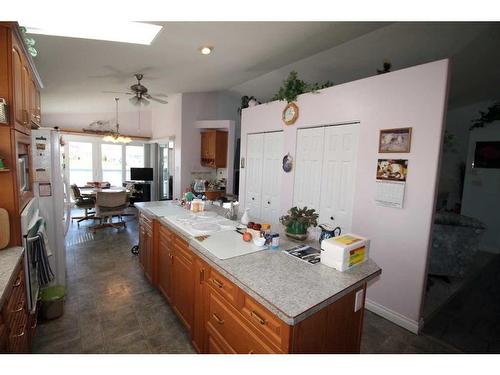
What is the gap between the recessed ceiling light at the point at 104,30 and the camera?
2201 millimetres

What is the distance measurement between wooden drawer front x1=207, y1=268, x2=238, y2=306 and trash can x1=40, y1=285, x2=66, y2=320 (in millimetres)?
1689

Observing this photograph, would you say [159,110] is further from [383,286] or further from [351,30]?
[383,286]

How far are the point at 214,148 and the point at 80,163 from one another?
388cm

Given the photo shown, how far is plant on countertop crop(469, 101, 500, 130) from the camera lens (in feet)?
15.1

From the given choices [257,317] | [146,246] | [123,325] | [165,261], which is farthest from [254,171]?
[257,317]

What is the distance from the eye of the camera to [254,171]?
4078 mm

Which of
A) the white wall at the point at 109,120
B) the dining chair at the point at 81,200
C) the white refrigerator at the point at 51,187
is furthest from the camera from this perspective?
the white wall at the point at 109,120

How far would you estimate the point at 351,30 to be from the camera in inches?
109

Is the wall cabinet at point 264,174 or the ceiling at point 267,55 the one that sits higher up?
the ceiling at point 267,55

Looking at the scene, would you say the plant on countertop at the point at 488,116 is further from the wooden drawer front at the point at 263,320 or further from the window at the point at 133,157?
the window at the point at 133,157

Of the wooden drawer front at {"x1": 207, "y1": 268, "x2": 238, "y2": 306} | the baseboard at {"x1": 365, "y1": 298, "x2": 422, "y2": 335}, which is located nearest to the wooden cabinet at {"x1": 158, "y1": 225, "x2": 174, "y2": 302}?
the wooden drawer front at {"x1": 207, "y1": 268, "x2": 238, "y2": 306}

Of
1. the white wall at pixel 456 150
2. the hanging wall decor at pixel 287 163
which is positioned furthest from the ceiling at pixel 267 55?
the hanging wall decor at pixel 287 163

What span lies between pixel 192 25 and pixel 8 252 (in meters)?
2.35

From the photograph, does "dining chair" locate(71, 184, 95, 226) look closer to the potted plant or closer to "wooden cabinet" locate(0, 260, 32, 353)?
"wooden cabinet" locate(0, 260, 32, 353)
